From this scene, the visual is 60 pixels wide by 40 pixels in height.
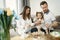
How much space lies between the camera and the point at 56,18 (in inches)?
54.4

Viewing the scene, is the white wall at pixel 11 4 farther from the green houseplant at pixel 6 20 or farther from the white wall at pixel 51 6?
the white wall at pixel 51 6

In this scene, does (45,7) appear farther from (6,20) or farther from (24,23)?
(6,20)

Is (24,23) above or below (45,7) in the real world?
below

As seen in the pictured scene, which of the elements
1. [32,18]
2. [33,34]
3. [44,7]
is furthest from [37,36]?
[44,7]

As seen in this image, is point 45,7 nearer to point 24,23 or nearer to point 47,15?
point 47,15

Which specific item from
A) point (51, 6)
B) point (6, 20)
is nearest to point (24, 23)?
point (6, 20)

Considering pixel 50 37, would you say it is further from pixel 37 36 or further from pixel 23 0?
pixel 23 0

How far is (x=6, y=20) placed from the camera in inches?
54.7

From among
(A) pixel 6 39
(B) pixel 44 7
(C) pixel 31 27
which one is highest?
(B) pixel 44 7

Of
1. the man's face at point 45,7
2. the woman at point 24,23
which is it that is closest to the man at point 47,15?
the man's face at point 45,7

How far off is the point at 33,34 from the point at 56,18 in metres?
0.26

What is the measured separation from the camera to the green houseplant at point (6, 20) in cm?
138

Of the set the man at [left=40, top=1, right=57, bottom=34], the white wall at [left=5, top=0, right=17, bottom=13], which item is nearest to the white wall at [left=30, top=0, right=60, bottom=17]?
the man at [left=40, top=1, right=57, bottom=34]

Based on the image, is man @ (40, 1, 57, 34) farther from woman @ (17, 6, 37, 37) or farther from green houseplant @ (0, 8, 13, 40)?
green houseplant @ (0, 8, 13, 40)
